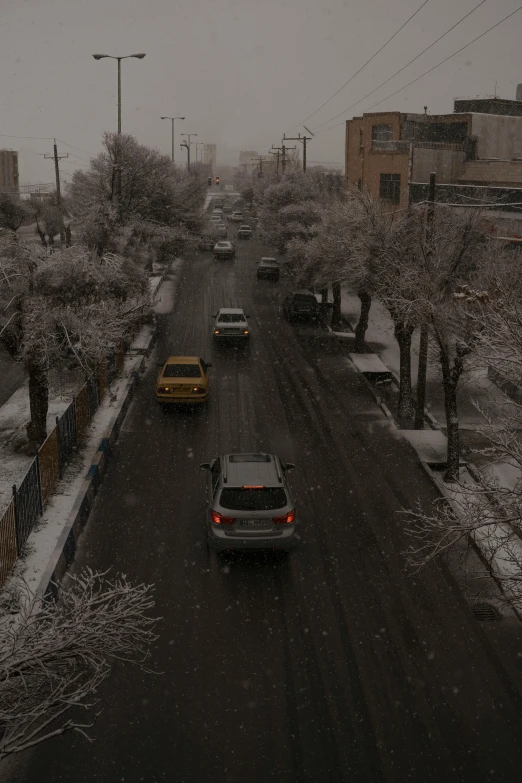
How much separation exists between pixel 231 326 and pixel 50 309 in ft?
46.6

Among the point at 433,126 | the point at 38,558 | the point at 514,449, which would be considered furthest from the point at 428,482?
the point at 433,126

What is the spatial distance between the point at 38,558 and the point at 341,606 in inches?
191

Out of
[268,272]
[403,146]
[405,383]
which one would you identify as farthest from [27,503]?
[403,146]

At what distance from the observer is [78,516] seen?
42.5 ft

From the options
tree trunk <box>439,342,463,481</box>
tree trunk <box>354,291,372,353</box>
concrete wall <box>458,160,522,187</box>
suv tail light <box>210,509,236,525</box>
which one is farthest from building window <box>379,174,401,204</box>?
suv tail light <box>210,509,236,525</box>

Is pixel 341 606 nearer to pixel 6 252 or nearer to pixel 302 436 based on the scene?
pixel 302 436

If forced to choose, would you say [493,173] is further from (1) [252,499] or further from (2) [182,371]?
(1) [252,499]

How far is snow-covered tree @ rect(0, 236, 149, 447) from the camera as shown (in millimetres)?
14484

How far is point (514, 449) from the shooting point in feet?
28.4

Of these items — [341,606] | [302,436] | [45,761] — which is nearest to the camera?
[45,761]

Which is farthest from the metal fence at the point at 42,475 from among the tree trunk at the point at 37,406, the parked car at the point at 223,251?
the parked car at the point at 223,251

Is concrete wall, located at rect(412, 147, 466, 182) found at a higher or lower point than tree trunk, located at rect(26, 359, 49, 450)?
higher

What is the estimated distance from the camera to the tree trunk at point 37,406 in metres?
16.2

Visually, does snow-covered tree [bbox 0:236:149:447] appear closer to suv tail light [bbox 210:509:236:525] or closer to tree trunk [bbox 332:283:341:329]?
suv tail light [bbox 210:509:236:525]
